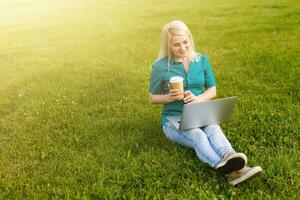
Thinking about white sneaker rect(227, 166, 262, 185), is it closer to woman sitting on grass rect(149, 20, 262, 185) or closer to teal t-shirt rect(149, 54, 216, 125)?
woman sitting on grass rect(149, 20, 262, 185)

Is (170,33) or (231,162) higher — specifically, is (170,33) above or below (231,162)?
above

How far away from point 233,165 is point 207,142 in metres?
0.56

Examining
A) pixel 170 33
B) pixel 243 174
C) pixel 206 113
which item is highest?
pixel 170 33

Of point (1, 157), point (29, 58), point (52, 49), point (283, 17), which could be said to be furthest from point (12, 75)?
point (283, 17)

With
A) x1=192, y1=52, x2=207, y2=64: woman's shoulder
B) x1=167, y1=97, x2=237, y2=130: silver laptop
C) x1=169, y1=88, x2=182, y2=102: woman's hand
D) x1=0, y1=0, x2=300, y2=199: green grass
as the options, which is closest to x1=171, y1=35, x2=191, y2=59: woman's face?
x1=192, y1=52, x2=207, y2=64: woman's shoulder

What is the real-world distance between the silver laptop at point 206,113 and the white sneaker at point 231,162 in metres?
0.61

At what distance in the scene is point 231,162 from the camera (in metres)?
5.26

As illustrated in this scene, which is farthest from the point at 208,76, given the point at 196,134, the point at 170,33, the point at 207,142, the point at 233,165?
the point at 233,165

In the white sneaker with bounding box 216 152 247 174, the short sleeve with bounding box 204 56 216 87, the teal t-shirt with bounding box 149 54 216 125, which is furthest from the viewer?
the short sleeve with bounding box 204 56 216 87

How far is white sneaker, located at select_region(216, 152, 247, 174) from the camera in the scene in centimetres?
523

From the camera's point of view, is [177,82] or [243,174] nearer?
[243,174]

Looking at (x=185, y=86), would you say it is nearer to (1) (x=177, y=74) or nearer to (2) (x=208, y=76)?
(1) (x=177, y=74)

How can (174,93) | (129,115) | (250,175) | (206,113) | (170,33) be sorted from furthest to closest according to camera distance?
(129,115) → (170,33) → (206,113) → (174,93) → (250,175)

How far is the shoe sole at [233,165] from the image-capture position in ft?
17.2
